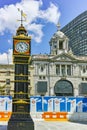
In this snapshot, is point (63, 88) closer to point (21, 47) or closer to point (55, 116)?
point (55, 116)

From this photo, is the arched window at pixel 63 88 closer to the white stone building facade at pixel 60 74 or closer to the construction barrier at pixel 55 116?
the white stone building facade at pixel 60 74

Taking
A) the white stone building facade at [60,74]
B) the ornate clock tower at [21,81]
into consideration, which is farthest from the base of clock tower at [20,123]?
the white stone building facade at [60,74]

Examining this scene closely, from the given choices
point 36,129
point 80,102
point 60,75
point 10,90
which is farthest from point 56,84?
point 36,129

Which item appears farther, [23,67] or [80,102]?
[80,102]

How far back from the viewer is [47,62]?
81.1 meters

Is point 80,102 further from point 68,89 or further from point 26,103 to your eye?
point 68,89

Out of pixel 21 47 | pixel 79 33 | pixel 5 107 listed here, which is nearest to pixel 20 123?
pixel 21 47

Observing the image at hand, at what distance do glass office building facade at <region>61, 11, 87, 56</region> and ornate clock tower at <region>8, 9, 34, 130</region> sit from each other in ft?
406

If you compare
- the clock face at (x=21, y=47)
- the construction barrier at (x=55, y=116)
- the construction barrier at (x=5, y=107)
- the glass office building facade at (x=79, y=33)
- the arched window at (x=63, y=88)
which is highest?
the glass office building facade at (x=79, y=33)

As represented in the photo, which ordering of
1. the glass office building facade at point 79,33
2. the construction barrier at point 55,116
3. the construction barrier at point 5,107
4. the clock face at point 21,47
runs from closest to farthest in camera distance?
the clock face at point 21,47 → the construction barrier at point 5,107 → the construction barrier at point 55,116 → the glass office building facade at point 79,33

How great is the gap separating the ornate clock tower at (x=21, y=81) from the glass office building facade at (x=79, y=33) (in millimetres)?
123725

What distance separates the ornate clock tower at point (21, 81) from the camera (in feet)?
93.8

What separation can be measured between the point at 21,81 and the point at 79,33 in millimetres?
135224

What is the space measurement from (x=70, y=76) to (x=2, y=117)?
37.5m
